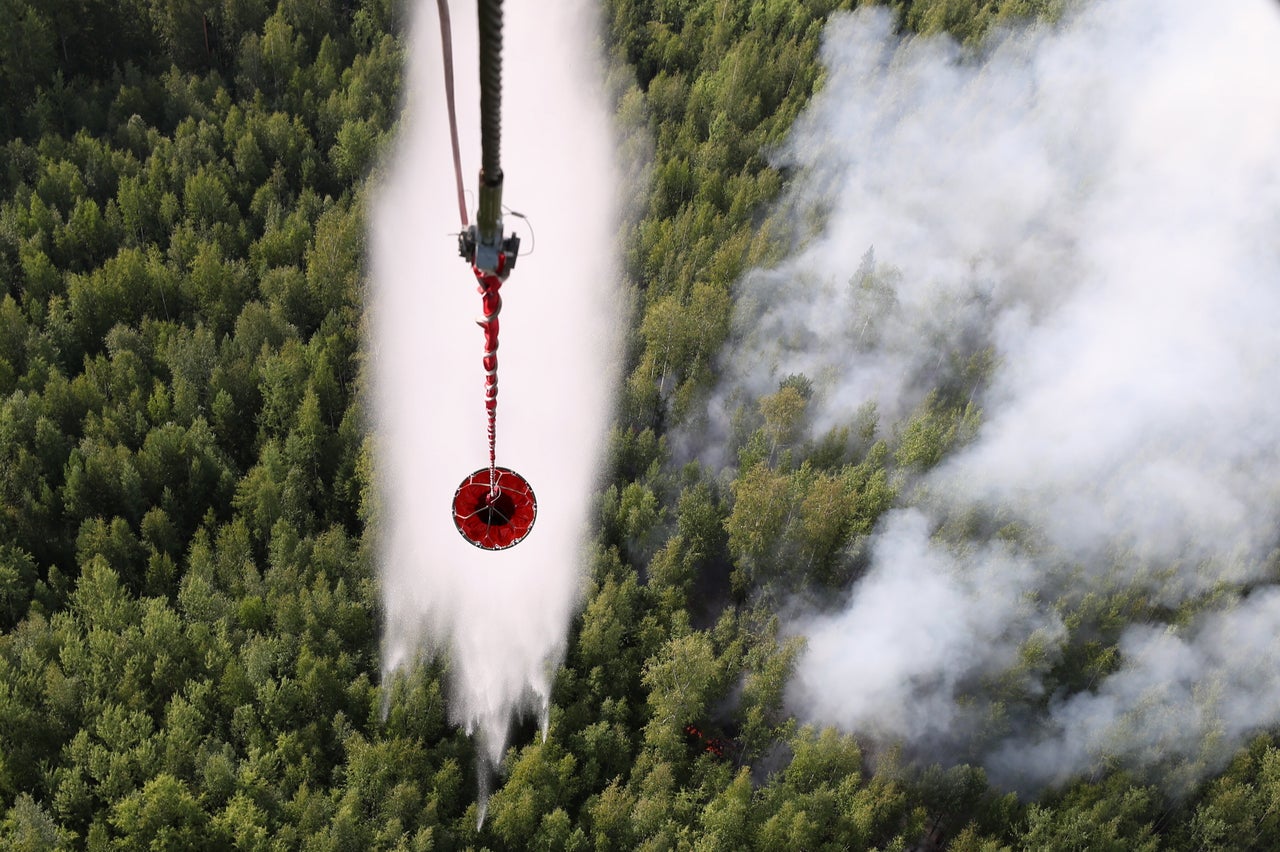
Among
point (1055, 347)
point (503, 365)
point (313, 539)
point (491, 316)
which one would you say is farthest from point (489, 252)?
point (1055, 347)

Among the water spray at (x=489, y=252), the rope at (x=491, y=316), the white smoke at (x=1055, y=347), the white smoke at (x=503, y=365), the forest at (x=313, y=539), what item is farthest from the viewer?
the white smoke at (x=1055, y=347)

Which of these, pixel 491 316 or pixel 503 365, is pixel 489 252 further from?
pixel 503 365

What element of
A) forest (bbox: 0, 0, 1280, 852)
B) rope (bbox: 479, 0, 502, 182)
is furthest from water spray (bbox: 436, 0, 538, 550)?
forest (bbox: 0, 0, 1280, 852)

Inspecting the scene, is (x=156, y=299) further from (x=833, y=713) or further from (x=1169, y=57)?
(x=1169, y=57)

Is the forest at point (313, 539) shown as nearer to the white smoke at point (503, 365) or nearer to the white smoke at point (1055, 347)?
the white smoke at point (503, 365)

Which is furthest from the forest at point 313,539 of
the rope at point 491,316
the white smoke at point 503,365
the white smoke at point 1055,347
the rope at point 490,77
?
the rope at point 490,77

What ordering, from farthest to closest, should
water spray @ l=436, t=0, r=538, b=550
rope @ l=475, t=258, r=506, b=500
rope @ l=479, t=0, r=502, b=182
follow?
1. rope @ l=475, t=258, r=506, b=500
2. water spray @ l=436, t=0, r=538, b=550
3. rope @ l=479, t=0, r=502, b=182

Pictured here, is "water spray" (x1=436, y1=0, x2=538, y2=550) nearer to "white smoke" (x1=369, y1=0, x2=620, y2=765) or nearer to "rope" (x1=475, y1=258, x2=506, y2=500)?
"rope" (x1=475, y1=258, x2=506, y2=500)
